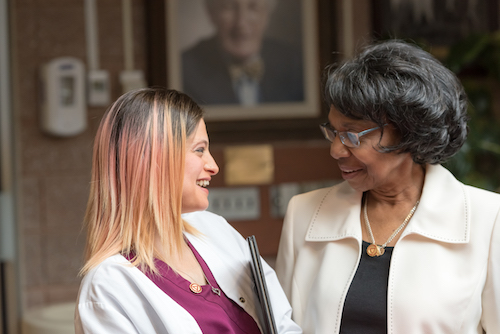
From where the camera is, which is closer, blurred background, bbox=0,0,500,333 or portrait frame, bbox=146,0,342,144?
blurred background, bbox=0,0,500,333

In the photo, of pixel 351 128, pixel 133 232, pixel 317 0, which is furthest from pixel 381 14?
pixel 133 232

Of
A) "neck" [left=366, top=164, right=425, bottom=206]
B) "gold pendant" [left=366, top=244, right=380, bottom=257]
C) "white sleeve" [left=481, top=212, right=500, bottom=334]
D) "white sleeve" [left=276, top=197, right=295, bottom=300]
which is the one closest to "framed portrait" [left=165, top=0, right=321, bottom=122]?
"white sleeve" [left=276, top=197, right=295, bottom=300]

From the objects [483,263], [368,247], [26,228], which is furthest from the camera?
[26,228]

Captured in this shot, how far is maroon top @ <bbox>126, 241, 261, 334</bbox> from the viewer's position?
1327mm

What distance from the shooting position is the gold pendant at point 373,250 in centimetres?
154

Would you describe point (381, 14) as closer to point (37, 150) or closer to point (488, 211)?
point (488, 211)

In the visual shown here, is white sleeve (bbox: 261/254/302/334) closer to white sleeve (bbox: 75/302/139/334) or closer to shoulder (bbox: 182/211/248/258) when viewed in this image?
shoulder (bbox: 182/211/248/258)

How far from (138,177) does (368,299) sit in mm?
687

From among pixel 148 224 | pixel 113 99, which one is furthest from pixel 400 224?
pixel 113 99

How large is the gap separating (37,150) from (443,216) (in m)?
2.04

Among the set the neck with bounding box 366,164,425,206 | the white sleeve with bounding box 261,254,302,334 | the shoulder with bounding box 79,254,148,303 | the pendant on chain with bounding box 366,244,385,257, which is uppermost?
the neck with bounding box 366,164,425,206

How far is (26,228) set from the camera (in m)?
2.78

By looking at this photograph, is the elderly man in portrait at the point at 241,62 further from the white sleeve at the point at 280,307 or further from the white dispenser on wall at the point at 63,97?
the white sleeve at the point at 280,307

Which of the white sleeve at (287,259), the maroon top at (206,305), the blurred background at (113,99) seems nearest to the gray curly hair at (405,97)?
the white sleeve at (287,259)
